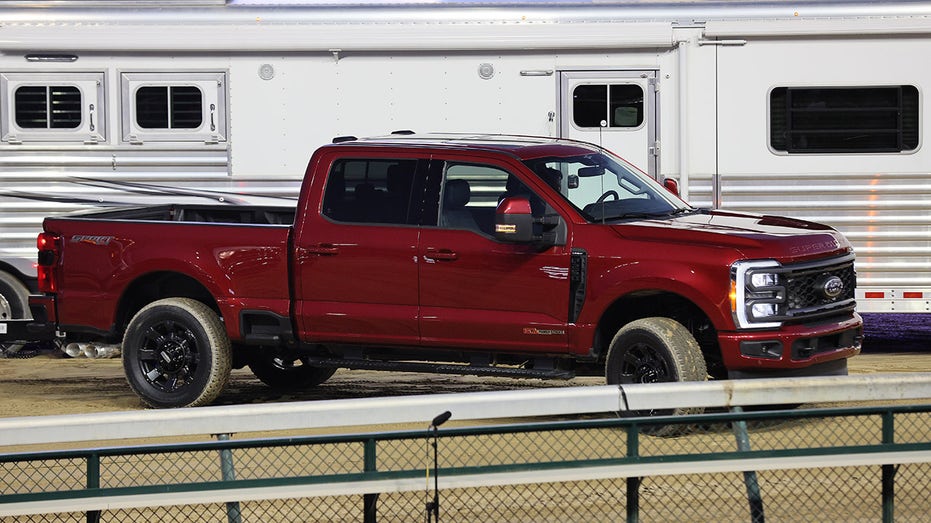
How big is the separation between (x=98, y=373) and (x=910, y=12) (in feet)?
24.1

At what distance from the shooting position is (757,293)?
886 cm

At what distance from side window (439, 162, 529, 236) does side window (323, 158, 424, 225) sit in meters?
0.19

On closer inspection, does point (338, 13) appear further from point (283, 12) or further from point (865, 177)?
A: point (865, 177)

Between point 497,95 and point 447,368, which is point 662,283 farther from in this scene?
point 497,95

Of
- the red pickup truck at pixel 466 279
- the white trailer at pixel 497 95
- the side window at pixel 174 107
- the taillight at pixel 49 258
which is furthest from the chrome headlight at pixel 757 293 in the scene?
the side window at pixel 174 107

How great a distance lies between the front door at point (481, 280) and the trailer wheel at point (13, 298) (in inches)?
185

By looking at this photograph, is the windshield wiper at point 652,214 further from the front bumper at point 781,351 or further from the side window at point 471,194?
the front bumper at point 781,351

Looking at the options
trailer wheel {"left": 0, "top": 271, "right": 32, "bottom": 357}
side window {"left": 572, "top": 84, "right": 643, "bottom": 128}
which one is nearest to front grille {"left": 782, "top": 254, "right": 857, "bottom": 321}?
side window {"left": 572, "top": 84, "right": 643, "bottom": 128}

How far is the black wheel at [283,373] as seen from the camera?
11469 mm

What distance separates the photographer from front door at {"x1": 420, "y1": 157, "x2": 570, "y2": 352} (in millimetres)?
9414

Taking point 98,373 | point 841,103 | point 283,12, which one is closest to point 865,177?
point 841,103

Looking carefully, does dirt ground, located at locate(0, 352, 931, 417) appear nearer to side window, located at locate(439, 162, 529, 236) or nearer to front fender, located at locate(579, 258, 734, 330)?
side window, located at locate(439, 162, 529, 236)

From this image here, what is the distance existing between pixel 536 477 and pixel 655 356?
327 cm

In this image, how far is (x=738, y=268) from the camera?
8844 mm
